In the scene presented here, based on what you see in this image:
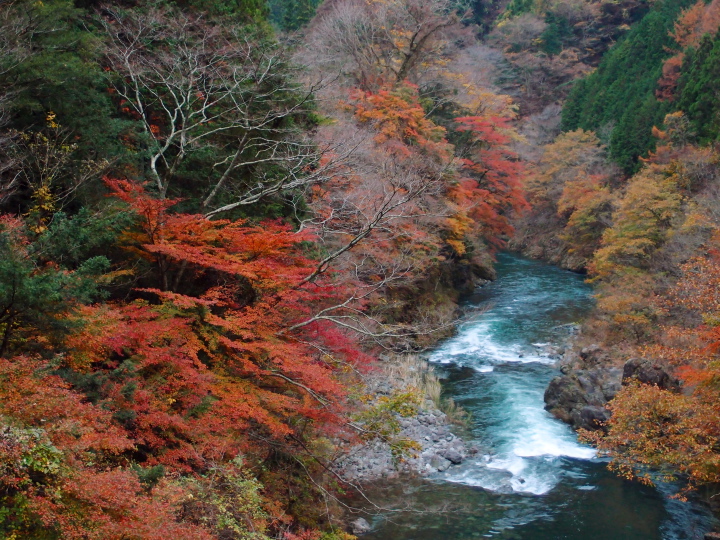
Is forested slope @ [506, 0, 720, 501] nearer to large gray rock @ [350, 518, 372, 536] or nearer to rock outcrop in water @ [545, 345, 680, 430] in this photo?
rock outcrop in water @ [545, 345, 680, 430]

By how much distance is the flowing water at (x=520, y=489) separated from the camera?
981 cm

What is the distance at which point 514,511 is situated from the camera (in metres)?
10.4

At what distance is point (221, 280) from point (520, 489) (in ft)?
26.0

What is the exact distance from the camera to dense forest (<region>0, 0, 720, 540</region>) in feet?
18.6

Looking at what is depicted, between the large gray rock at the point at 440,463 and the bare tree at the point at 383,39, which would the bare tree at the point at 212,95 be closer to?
the large gray rock at the point at 440,463

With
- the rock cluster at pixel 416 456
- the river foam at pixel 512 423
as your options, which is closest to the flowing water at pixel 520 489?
the river foam at pixel 512 423

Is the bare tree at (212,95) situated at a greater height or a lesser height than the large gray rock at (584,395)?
greater

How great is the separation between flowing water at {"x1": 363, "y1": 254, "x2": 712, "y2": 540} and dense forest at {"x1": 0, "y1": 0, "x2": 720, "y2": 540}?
A: 941 mm

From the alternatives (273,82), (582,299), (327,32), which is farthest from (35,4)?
(582,299)

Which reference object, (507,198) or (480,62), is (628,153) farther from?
(480,62)

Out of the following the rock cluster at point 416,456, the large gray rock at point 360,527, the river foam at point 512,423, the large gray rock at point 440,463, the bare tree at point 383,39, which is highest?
the bare tree at point 383,39

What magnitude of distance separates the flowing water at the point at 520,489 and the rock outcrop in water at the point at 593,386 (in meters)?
0.44

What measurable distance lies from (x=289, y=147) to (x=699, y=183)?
61.8 ft

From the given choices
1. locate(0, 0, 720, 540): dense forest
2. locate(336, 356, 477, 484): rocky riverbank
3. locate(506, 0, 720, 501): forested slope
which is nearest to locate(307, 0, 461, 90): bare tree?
locate(0, 0, 720, 540): dense forest
